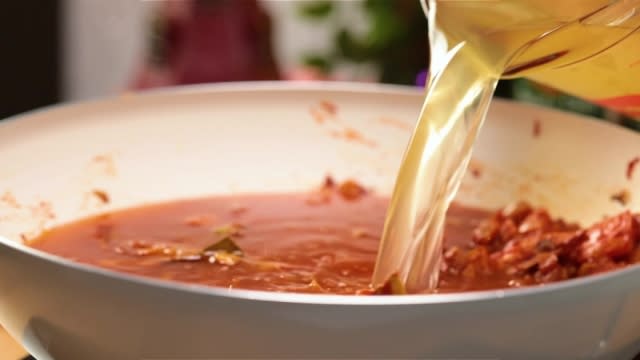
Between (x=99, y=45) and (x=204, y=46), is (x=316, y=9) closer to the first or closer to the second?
(x=204, y=46)

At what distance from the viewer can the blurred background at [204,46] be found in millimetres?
1583

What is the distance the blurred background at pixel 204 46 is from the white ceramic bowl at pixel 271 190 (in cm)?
14

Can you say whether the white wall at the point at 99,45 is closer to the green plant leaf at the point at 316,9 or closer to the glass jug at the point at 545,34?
the green plant leaf at the point at 316,9

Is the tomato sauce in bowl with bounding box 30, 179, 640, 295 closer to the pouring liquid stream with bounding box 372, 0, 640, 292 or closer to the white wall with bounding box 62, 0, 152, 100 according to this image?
the pouring liquid stream with bounding box 372, 0, 640, 292

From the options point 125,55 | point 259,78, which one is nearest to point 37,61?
point 125,55

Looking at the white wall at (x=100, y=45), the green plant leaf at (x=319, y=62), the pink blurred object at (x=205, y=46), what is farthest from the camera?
the white wall at (x=100, y=45)

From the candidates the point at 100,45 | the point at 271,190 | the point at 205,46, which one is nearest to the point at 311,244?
the point at 271,190

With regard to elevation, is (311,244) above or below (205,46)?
below

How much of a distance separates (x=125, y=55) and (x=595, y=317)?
229 centimetres

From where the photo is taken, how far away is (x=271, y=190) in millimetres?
1055

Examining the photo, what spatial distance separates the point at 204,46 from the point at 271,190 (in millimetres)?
1074

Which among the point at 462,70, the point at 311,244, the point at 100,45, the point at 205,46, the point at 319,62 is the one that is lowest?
the point at 311,244

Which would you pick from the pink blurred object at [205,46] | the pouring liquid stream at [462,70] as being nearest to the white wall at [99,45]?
the pink blurred object at [205,46]

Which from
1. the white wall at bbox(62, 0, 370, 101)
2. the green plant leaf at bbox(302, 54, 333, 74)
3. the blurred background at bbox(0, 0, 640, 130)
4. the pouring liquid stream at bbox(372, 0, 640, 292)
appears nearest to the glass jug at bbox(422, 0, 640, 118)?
the pouring liquid stream at bbox(372, 0, 640, 292)
